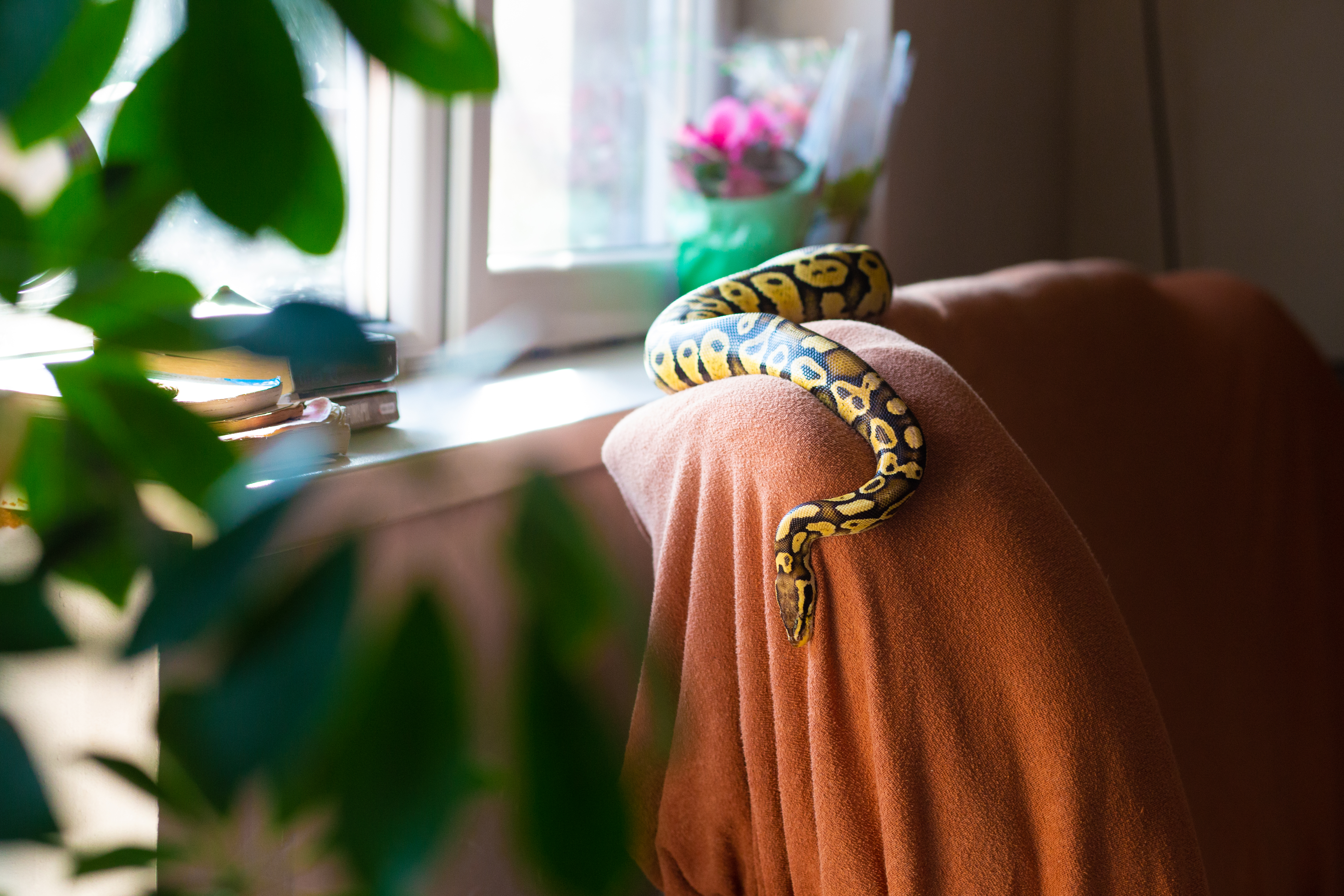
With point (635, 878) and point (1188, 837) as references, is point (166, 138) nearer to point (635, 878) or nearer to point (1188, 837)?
point (635, 878)

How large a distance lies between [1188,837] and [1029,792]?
14 centimetres

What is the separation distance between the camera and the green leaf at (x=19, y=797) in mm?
166

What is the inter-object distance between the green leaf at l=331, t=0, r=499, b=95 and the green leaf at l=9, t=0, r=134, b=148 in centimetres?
4

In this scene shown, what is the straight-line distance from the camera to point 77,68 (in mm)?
Result: 176

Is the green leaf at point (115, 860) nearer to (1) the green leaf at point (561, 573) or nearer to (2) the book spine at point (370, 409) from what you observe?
(1) the green leaf at point (561, 573)

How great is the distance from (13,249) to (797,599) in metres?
0.69

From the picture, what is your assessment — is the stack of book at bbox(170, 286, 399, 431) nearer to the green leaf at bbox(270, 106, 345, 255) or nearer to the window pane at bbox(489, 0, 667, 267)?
the green leaf at bbox(270, 106, 345, 255)

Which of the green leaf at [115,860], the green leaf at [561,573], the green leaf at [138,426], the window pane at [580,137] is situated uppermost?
the window pane at [580,137]

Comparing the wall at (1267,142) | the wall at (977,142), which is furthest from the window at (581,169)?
the wall at (1267,142)

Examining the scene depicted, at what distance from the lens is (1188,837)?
85 cm

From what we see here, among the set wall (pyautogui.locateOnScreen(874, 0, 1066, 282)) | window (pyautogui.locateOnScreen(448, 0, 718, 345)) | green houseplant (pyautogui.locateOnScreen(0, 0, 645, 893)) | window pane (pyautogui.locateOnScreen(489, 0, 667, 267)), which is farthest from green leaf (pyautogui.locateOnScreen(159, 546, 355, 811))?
wall (pyautogui.locateOnScreen(874, 0, 1066, 282))

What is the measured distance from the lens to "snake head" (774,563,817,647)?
2.68 feet

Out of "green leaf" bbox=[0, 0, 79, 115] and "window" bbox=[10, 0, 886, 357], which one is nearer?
"green leaf" bbox=[0, 0, 79, 115]

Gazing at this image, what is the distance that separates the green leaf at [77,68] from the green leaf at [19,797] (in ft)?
0.32
